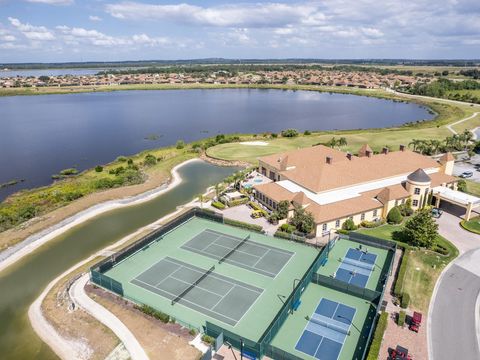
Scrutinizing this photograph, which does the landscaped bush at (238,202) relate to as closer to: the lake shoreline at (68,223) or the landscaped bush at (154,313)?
the lake shoreline at (68,223)

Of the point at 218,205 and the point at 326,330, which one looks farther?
the point at 218,205

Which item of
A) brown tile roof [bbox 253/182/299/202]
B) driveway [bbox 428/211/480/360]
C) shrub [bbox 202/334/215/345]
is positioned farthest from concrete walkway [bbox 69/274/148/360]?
brown tile roof [bbox 253/182/299/202]

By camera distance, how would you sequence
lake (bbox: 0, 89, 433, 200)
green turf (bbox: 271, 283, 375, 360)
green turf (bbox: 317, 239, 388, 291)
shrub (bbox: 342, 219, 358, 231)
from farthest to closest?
lake (bbox: 0, 89, 433, 200), shrub (bbox: 342, 219, 358, 231), green turf (bbox: 317, 239, 388, 291), green turf (bbox: 271, 283, 375, 360)

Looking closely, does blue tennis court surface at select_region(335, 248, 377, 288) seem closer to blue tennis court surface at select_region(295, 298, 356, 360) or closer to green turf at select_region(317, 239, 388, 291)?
green turf at select_region(317, 239, 388, 291)

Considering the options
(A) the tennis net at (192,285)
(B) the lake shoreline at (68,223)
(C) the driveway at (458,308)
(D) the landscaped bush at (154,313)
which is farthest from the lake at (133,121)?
(C) the driveway at (458,308)

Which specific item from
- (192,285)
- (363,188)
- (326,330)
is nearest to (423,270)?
(326,330)

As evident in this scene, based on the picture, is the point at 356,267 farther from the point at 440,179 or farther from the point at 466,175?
the point at 466,175
